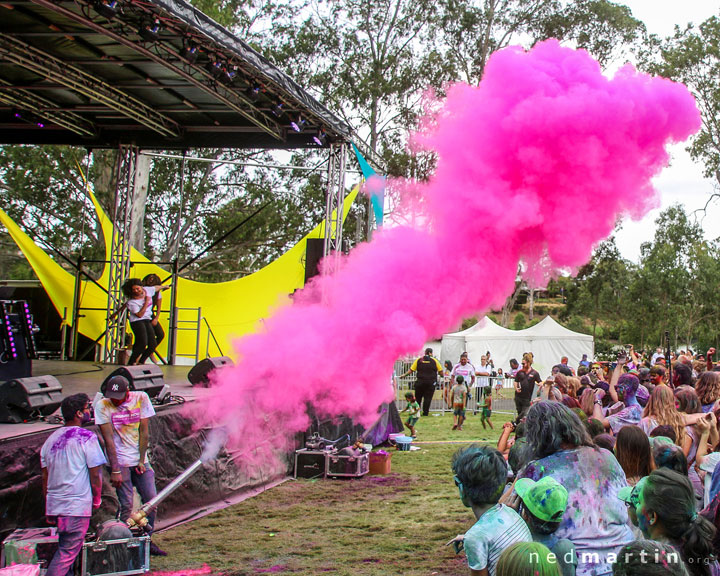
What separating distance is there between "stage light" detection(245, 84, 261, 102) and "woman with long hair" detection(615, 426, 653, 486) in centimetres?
772

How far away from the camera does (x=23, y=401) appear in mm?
6340

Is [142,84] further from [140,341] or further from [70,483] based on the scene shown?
[70,483]

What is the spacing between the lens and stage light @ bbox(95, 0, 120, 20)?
7707 mm

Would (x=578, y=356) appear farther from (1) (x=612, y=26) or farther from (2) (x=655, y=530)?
(2) (x=655, y=530)

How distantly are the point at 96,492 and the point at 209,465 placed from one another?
322 cm

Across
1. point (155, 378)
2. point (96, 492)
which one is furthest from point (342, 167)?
point (96, 492)

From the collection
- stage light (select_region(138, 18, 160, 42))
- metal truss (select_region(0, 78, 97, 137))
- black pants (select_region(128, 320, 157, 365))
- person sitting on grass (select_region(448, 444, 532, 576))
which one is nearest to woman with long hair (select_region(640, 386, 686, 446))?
person sitting on grass (select_region(448, 444, 532, 576))

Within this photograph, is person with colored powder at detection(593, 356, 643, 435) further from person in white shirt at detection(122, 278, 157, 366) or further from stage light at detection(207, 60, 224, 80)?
person in white shirt at detection(122, 278, 157, 366)

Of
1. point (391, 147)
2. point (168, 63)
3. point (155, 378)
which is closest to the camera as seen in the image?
point (155, 378)

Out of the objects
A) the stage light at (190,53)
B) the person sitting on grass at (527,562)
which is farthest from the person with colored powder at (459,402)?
the person sitting on grass at (527,562)

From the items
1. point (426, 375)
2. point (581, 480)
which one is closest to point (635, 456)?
point (581, 480)

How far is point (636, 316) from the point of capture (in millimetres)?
38438

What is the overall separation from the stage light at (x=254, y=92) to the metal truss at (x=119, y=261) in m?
3.72

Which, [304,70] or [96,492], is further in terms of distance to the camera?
[304,70]
